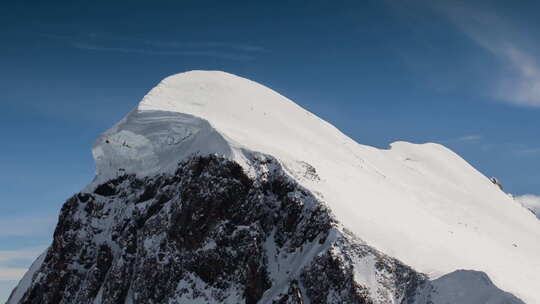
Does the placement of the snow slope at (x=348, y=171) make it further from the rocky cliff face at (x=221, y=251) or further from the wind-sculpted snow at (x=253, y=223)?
the rocky cliff face at (x=221, y=251)

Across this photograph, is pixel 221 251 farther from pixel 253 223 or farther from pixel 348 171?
pixel 348 171

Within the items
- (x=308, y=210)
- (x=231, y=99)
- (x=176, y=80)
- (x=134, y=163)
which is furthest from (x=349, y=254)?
(x=176, y=80)

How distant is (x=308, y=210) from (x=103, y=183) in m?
24.7

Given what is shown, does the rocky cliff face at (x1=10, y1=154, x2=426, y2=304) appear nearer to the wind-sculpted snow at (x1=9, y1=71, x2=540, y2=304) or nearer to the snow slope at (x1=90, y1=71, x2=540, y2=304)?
the wind-sculpted snow at (x1=9, y1=71, x2=540, y2=304)

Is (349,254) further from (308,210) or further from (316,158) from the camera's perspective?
(316,158)

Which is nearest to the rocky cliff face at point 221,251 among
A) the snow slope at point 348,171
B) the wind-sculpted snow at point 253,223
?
the wind-sculpted snow at point 253,223

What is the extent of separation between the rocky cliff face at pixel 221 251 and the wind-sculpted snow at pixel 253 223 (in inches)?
4.3

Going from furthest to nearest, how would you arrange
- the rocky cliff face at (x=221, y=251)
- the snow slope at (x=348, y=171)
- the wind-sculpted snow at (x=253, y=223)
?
the snow slope at (x=348, y=171), the wind-sculpted snow at (x=253, y=223), the rocky cliff face at (x=221, y=251)

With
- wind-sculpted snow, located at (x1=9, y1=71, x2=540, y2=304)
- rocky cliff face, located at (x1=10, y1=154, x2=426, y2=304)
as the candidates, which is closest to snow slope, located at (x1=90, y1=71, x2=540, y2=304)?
wind-sculpted snow, located at (x1=9, y1=71, x2=540, y2=304)

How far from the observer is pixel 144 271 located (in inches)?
1715

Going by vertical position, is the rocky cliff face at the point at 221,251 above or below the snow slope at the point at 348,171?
below

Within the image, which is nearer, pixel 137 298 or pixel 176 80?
pixel 137 298

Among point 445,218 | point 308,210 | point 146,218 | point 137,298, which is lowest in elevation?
point 137,298

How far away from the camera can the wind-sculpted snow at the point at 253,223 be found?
38.9m
